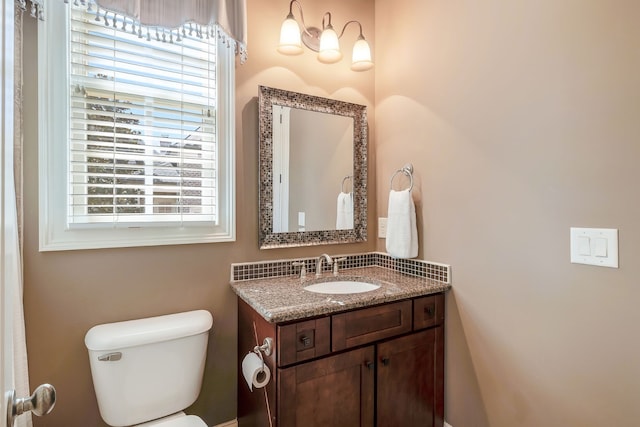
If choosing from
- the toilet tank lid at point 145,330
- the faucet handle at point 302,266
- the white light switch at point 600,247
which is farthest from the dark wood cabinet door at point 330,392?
the white light switch at point 600,247

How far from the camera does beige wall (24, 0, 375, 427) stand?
1.33 m

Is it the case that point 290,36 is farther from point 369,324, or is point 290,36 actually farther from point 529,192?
point 369,324

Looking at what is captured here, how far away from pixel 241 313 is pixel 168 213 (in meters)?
0.62

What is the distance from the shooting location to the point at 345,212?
2078 mm

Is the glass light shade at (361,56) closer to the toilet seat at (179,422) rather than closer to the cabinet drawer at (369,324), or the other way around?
the cabinet drawer at (369,324)

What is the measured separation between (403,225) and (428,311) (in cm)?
46

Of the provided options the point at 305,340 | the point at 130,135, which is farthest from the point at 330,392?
the point at 130,135

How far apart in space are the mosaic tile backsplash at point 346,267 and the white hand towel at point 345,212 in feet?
0.63

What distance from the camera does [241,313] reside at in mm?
1677

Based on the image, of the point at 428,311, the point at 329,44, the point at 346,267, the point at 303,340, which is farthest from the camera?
the point at 346,267

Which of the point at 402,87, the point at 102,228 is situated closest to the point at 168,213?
the point at 102,228

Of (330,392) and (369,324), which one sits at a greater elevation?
(369,324)

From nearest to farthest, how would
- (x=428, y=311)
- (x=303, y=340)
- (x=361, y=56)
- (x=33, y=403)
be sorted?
1. (x=33, y=403)
2. (x=303, y=340)
3. (x=428, y=311)
4. (x=361, y=56)

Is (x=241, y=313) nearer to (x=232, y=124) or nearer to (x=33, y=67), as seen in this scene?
(x=232, y=124)
